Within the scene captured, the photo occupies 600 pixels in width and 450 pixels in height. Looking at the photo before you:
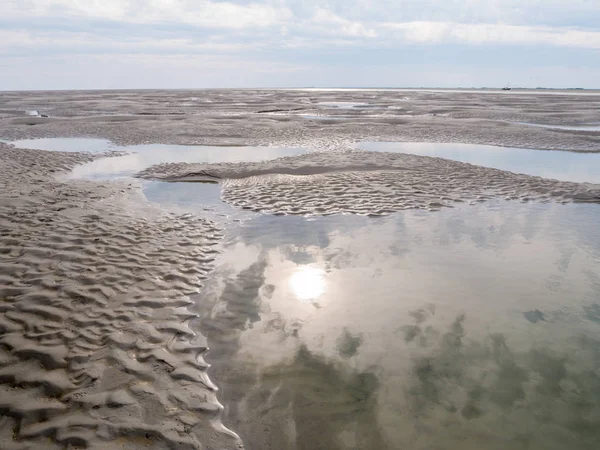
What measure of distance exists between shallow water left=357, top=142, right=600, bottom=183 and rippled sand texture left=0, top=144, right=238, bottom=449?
1449 centimetres

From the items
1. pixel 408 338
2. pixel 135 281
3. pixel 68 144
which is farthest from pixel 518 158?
pixel 68 144

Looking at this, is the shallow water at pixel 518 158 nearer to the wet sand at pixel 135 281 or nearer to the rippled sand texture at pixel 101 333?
the wet sand at pixel 135 281

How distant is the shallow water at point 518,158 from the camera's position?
58.5 ft

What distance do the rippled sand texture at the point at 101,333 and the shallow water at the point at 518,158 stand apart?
1449 centimetres

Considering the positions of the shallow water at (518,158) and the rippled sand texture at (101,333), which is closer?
the rippled sand texture at (101,333)

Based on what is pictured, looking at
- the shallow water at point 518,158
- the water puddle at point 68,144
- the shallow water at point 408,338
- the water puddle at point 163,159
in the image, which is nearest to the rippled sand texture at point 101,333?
the shallow water at point 408,338

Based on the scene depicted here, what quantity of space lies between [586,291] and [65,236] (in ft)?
33.3

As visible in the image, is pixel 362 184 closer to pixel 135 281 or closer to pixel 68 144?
pixel 135 281

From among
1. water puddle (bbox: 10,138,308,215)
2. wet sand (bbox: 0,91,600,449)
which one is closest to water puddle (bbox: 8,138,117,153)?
water puddle (bbox: 10,138,308,215)

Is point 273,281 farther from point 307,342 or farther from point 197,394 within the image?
point 197,394

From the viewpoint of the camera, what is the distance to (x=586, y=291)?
301 inches

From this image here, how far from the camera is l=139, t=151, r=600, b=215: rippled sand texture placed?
13148 millimetres

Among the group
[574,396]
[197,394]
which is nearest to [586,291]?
[574,396]

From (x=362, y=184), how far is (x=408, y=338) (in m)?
9.44
